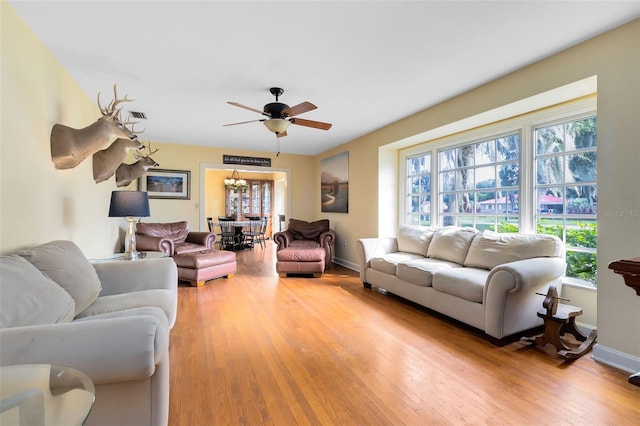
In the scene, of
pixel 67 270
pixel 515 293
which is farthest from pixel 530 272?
pixel 67 270

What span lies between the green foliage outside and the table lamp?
14.1ft

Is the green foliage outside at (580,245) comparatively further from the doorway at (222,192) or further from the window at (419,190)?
the doorway at (222,192)

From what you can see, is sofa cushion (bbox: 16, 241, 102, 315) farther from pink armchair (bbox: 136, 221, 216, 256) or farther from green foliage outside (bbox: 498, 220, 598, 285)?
green foliage outside (bbox: 498, 220, 598, 285)

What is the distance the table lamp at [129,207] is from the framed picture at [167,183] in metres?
2.95

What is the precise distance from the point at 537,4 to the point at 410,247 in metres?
2.96

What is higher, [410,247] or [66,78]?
[66,78]

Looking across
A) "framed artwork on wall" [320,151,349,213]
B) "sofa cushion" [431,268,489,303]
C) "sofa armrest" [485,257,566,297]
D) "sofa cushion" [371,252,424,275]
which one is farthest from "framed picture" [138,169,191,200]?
"sofa armrest" [485,257,566,297]

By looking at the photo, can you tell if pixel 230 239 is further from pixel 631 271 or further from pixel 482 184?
pixel 631 271

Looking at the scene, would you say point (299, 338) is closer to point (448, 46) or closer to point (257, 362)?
point (257, 362)

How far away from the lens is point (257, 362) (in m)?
2.23

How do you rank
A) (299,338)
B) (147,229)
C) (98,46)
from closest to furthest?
(98,46) < (299,338) < (147,229)

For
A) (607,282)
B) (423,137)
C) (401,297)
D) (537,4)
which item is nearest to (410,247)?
(401,297)

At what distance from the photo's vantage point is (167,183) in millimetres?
5891

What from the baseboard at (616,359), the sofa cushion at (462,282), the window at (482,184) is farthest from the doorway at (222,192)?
the baseboard at (616,359)
